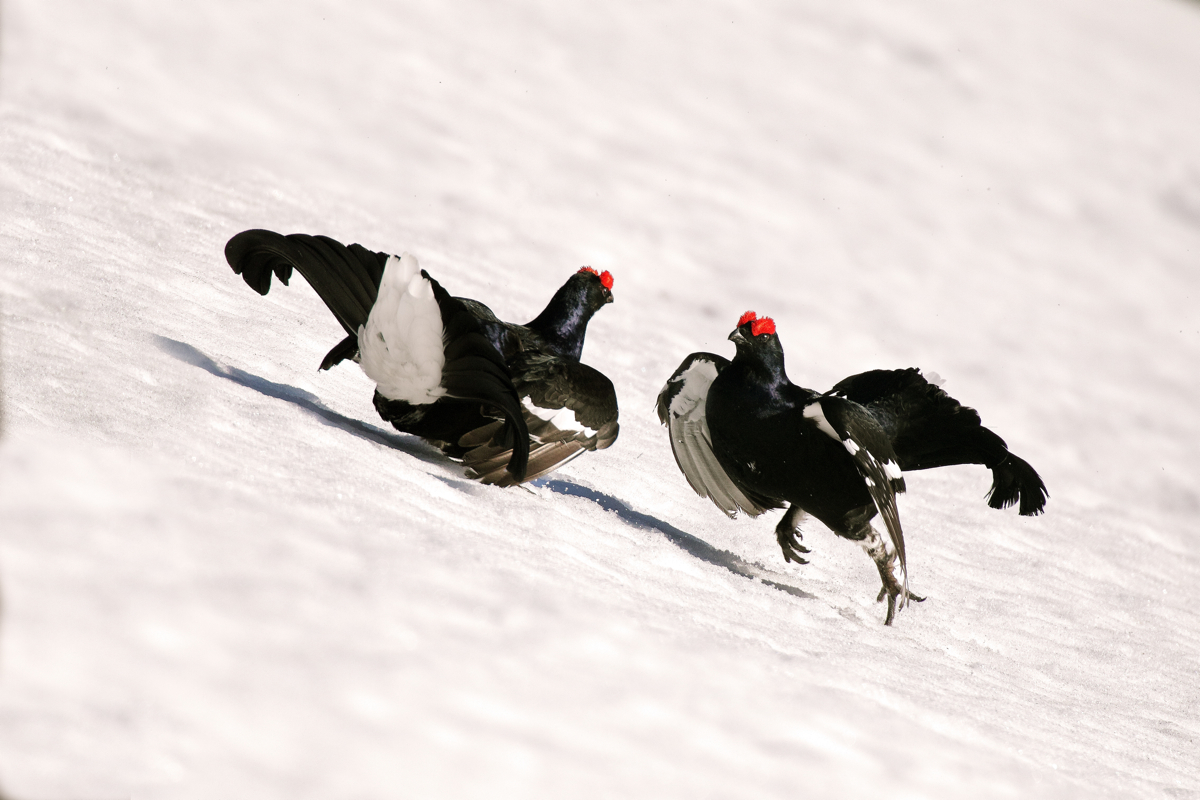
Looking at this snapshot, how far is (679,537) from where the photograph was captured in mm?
4535

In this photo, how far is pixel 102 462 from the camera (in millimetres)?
2586

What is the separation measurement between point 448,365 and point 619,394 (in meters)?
3.40

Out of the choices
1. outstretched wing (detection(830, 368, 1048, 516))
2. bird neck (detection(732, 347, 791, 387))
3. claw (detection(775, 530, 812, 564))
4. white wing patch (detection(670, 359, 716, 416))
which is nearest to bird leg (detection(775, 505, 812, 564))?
claw (detection(775, 530, 812, 564))

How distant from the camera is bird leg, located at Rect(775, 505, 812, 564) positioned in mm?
4641

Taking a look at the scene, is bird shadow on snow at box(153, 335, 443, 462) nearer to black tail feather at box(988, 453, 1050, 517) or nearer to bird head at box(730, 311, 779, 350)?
bird head at box(730, 311, 779, 350)

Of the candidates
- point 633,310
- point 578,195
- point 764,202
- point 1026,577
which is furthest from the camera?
point 764,202

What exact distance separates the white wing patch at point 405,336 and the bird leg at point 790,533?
5.29ft

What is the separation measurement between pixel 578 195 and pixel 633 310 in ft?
9.59

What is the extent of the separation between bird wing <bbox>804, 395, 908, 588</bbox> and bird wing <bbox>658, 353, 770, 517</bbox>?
22.8 inches

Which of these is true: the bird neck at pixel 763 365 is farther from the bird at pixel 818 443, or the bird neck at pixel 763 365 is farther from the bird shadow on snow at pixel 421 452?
the bird shadow on snow at pixel 421 452

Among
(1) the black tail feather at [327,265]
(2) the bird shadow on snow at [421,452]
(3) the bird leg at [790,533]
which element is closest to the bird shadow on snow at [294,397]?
(2) the bird shadow on snow at [421,452]

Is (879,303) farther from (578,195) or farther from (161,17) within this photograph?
(161,17)

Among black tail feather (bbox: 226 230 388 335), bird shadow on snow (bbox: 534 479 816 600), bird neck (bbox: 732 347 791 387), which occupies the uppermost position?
bird neck (bbox: 732 347 791 387)

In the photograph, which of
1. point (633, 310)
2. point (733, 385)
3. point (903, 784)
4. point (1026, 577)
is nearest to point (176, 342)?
point (733, 385)
